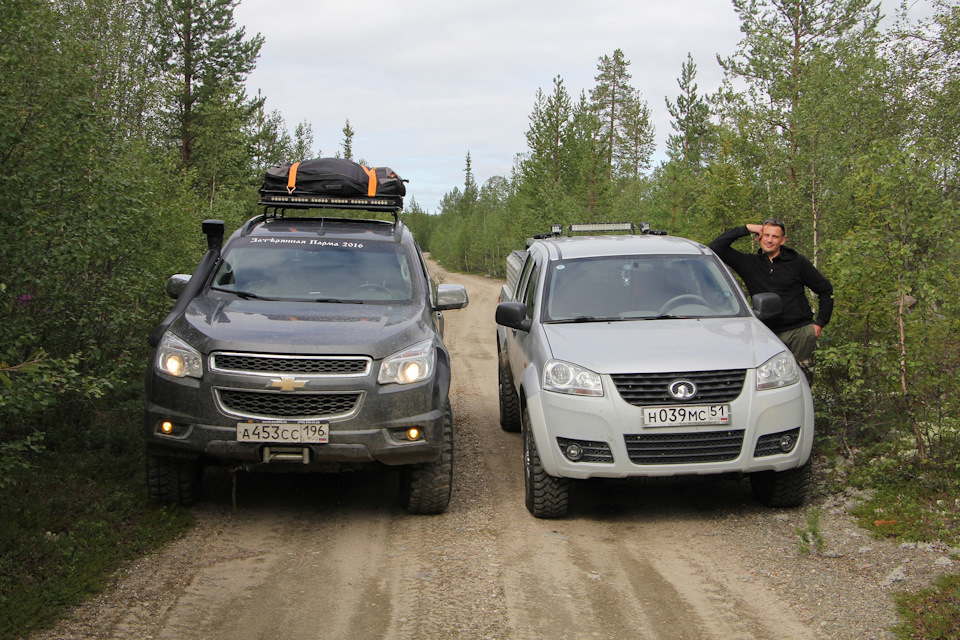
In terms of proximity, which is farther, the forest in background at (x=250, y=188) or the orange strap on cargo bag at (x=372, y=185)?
the orange strap on cargo bag at (x=372, y=185)

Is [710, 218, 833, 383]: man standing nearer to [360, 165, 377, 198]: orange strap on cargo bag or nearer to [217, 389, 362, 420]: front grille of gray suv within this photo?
[360, 165, 377, 198]: orange strap on cargo bag

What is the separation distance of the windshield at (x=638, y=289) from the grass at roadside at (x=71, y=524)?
3.44 metres

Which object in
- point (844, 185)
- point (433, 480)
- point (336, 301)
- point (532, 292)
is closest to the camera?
point (433, 480)

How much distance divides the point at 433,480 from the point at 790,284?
12.2 feet

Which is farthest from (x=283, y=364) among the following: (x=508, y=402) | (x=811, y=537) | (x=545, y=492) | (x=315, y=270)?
(x=508, y=402)

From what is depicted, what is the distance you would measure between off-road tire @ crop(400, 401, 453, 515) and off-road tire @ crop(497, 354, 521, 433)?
273cm

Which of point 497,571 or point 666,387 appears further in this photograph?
point 666,387

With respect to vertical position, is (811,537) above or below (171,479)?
below

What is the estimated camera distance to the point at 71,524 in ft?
17.9

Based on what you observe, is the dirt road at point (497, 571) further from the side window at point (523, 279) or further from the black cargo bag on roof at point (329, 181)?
the black cargo bag on roof at point (329, 181)

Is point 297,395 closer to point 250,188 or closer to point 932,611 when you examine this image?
point 932,611

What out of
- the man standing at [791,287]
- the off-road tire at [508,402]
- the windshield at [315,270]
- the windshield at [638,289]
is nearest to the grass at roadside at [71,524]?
the windshield at [315,270]

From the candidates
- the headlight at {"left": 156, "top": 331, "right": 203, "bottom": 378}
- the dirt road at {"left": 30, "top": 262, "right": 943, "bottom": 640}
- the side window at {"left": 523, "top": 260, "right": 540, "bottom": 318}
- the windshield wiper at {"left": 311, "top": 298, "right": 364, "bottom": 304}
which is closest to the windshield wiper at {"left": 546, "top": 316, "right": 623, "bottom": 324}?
the side window at {"left": 523, "top": 260, "right": 540, "bottom": 318}

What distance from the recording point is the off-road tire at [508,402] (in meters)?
8.82
